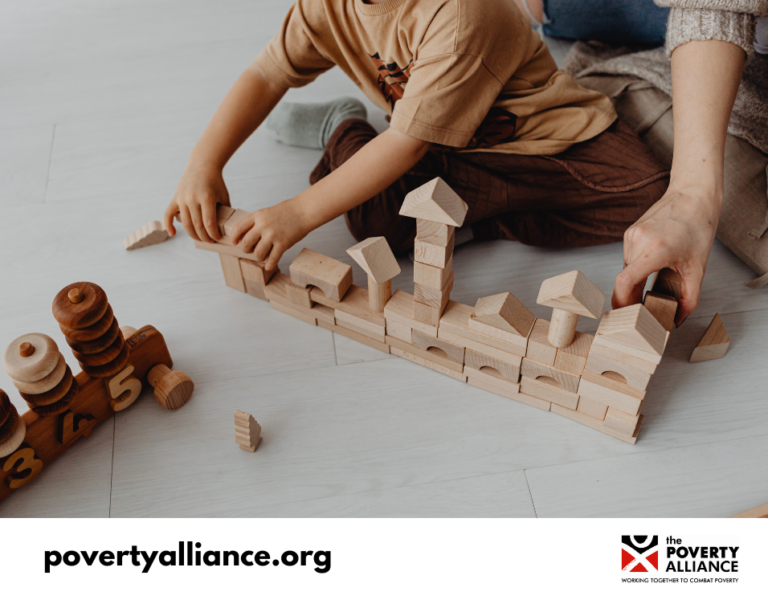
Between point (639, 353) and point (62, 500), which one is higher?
point (639, 353)

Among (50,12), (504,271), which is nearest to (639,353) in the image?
(504,271)

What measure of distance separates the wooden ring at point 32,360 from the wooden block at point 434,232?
17.4 inches

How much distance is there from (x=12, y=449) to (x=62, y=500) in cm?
11

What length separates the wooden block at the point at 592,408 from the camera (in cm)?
80

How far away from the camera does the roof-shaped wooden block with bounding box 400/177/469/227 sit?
687 millimetres

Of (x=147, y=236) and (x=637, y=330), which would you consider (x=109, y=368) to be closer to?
(x=147, y=236)

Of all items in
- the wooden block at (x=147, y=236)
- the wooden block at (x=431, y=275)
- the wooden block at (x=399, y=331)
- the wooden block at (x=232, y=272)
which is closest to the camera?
the wooden block at (x=431, y=275)

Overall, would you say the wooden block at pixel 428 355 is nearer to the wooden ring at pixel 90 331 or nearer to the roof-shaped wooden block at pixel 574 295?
the roof-shaped wooden block at pixel 574 295

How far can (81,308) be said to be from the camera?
0.71m

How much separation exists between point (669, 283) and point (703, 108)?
0.88ft

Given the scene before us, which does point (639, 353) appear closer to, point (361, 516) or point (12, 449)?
point (361, 516)

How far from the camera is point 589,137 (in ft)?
3.34
